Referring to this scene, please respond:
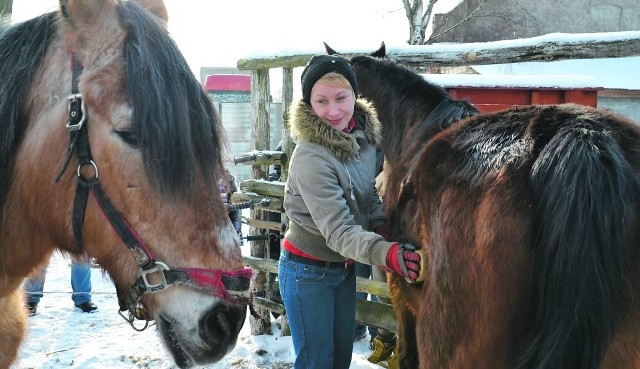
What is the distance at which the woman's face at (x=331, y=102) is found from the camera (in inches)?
101

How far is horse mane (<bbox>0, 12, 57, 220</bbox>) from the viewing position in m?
1.70

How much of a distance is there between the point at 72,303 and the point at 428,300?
5.44 meters

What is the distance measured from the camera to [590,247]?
1.54 meters

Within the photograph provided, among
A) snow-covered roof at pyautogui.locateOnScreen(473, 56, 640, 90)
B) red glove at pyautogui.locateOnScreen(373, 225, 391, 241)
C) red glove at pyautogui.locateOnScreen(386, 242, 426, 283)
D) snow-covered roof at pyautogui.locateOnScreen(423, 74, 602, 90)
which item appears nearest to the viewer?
red glove at pyautogui.locateOnScreen(386, 242, 426, 283)

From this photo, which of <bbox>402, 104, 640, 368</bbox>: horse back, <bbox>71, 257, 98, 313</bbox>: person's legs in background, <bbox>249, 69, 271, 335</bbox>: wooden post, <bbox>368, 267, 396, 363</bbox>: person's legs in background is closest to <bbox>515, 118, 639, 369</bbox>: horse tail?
<bbox>402, 104, 640, 368</bbox>: horse back

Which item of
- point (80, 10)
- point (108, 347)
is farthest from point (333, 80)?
point (108, 347)

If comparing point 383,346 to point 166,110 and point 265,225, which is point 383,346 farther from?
point 166,110

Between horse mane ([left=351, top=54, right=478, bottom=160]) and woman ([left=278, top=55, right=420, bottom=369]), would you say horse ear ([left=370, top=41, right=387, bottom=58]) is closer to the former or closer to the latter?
horse mane ([left=351, top=54, right=478, bottom=160])

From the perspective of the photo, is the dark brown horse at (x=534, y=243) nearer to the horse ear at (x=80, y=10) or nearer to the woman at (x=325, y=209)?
the woman at (x=325, y=209)

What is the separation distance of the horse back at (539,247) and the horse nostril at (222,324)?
700 mm

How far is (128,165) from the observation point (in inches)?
64.0

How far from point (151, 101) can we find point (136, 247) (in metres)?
0.44

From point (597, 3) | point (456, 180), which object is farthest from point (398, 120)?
point (597, 3)

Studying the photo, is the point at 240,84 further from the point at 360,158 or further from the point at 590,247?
the point at 590,247
